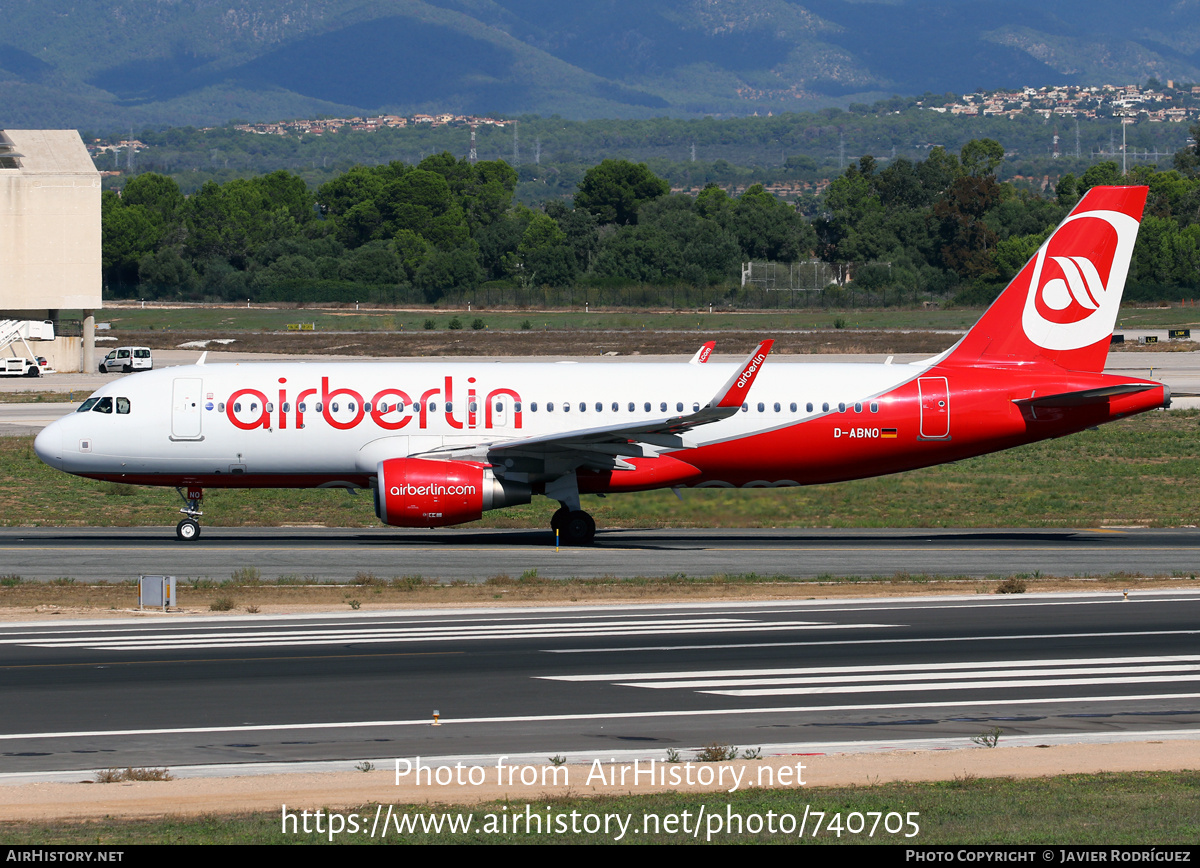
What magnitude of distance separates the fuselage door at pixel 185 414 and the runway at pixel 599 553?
2672mm

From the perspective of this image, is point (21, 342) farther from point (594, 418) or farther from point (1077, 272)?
point (1077, 272)

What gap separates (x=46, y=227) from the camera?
8438 centimetres

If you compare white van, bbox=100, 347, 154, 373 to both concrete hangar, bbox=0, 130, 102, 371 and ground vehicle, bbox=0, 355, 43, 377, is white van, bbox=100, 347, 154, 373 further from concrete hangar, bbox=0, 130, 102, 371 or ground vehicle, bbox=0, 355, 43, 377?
concrete hangar, bbox=0, 130, 102, 371

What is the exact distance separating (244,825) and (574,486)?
21.8 m

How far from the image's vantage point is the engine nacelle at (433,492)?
107ft

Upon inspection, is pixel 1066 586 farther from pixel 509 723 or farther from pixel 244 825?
pixel 244 825

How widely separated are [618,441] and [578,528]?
273cm

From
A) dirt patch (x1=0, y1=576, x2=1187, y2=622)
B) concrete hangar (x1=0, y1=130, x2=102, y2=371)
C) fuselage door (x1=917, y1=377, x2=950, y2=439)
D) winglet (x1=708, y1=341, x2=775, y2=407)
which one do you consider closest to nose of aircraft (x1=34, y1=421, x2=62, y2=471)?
dirt patch (x1=0, y1=576, x2=1187, y2=622)

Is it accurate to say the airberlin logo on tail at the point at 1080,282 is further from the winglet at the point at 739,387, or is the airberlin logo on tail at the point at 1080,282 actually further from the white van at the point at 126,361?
the white van at the point at 126,361

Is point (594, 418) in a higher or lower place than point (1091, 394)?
lower

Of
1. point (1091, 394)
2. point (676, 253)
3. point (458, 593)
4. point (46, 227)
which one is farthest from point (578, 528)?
point (676, 253)

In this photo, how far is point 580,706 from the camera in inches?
A: 749

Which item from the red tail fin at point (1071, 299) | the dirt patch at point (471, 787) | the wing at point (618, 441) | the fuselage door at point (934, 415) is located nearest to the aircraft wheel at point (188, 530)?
the wing at point (618, 441)

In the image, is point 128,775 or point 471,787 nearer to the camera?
point 471,787
